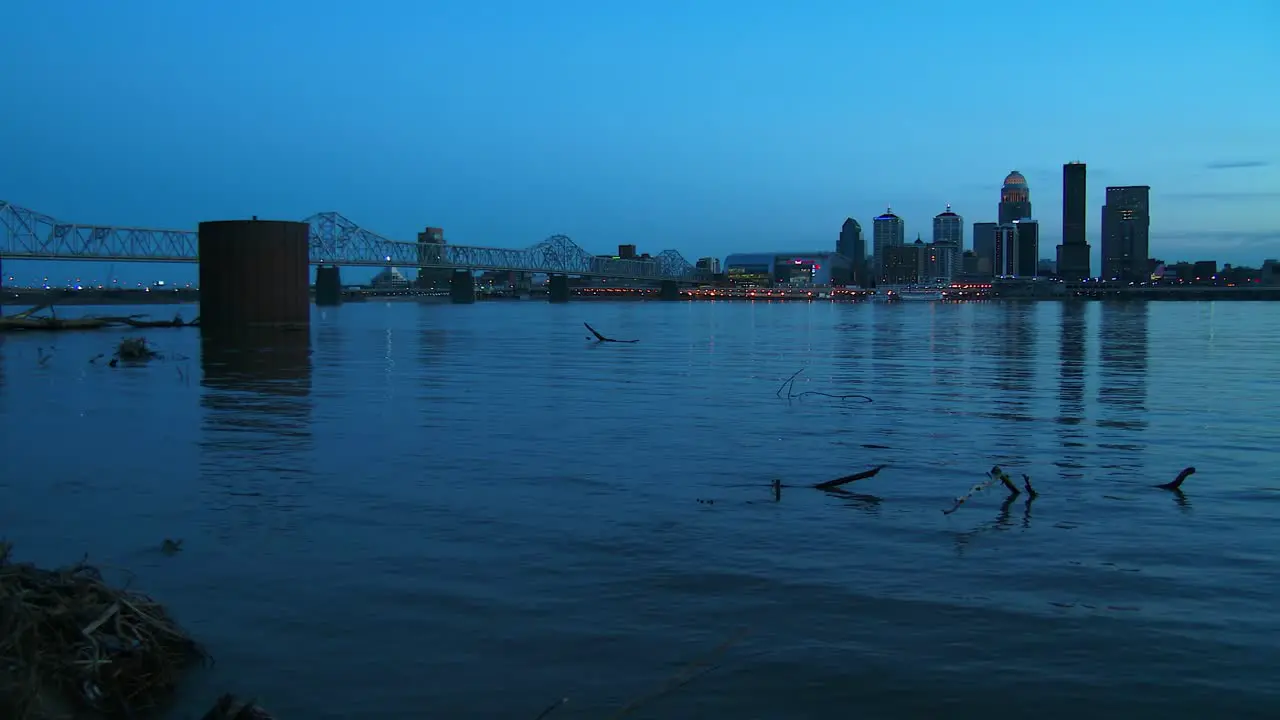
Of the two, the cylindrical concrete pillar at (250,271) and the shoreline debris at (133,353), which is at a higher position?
the cylindrical concrete pillar at (250,271)

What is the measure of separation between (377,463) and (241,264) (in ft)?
143

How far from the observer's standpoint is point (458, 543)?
34.0 ft

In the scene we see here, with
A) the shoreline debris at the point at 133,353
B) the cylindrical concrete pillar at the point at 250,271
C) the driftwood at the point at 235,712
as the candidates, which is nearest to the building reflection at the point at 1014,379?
the driftwood at the point at 235,712

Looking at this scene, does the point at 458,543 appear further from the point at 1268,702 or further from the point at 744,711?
the point at 1268,702

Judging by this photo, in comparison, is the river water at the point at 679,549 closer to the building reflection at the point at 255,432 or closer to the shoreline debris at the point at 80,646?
the building reflection at the point at 255,432

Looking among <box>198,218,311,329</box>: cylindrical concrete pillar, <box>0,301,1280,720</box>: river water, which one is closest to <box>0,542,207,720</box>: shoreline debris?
<box>0,301,1280,720</box>: river water

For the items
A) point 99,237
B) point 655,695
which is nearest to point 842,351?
point 655,695

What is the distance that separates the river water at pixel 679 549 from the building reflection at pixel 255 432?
112mm

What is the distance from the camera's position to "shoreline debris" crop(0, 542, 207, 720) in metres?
5.53

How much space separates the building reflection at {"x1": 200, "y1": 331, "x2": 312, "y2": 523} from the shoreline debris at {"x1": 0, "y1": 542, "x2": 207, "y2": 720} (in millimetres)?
4800

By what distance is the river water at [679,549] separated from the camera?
6.88 metres

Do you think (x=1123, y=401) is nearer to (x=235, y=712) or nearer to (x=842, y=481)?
(x=842, y=481)

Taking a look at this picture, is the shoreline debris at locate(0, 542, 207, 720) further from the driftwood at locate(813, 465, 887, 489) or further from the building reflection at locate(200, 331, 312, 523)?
the driftwood at locate(813, 465, 887, 489)

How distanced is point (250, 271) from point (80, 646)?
52.2m
